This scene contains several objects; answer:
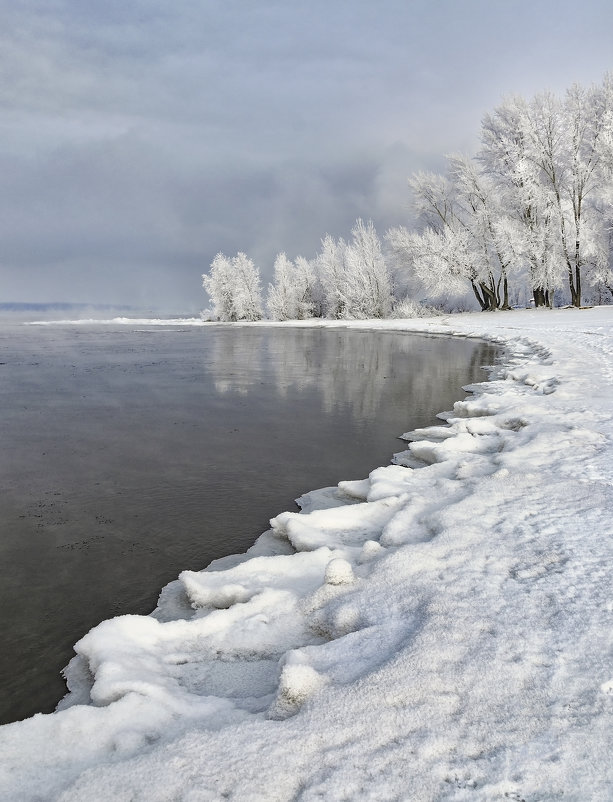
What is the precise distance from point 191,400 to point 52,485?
193 inches

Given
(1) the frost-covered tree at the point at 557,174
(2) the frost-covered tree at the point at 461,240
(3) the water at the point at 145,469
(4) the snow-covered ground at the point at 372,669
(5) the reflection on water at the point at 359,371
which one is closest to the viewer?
(4) the snow-covered ground at the point at 372,669

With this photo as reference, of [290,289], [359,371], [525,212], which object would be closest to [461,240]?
[525,212]

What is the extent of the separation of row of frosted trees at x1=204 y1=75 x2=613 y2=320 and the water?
68.0 ft

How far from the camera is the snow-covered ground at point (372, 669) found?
1729 mm

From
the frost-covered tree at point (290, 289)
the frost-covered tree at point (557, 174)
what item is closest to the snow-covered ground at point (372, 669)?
the frost-covered tree at point (557, 174)

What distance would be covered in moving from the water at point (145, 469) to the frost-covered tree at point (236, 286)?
162 feet

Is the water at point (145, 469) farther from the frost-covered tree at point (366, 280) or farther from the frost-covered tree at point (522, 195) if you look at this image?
the frost-covered tree at point (366, 280)

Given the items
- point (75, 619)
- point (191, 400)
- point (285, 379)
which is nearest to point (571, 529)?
point (75, 619)

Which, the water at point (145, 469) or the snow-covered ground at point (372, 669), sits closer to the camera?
the snow-covered ground at point (372, 669)

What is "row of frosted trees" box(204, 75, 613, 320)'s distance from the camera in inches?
1143

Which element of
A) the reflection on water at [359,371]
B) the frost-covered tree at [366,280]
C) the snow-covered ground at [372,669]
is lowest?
the snow-covered ground at [372,669]

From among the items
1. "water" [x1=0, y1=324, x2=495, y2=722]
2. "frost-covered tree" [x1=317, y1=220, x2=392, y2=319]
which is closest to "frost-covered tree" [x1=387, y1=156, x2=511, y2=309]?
"frost-covered tree" [x1=317, y1=220, x2=392, y2=319]

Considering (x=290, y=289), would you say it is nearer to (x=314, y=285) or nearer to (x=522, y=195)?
(x=314, y=285)

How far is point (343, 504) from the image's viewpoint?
4848 mm
